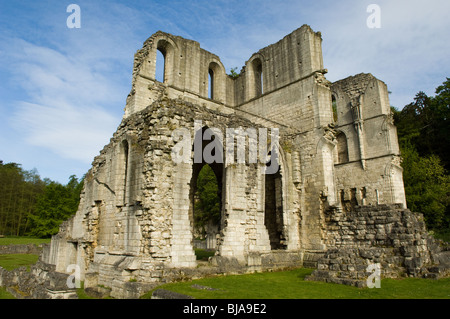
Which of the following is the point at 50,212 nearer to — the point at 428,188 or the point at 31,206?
the point at 31,206

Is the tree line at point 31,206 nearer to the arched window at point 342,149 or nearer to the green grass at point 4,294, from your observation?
the green grass at point 4,294

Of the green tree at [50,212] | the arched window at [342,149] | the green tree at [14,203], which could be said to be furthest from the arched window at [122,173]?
the green tree at [14,203]

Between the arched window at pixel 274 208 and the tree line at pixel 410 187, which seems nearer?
the arched window at pixel 274 208

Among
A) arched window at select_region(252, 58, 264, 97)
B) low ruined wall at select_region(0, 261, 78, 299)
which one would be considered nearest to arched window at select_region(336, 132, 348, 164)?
arched window at select_region(252, 58, 264, 97)

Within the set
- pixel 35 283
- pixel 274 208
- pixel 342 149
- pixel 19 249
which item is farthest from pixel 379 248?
pixel 19 249

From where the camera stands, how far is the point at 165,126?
396 inches

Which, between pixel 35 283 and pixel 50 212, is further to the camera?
pixel 50 212

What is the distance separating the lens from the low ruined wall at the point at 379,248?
31.3 feet

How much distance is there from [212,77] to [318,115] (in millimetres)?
8093

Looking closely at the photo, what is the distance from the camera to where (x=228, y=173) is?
11.8 metres

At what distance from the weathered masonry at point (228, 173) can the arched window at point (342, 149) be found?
0.67 meters

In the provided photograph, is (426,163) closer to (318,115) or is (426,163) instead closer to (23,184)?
(318,115)

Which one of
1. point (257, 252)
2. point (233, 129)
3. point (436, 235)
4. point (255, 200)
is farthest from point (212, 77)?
point (436, 235)

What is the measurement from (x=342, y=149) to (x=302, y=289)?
61.8 ft
